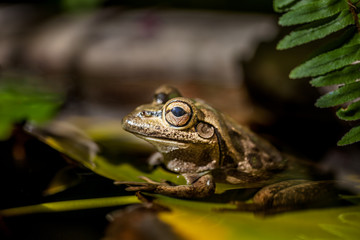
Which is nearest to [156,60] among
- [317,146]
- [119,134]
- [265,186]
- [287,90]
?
[287,90]

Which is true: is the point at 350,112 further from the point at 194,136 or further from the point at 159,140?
the point at 159,140

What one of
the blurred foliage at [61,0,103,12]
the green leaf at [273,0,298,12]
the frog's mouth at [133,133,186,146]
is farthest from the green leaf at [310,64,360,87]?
the blurred foliage at [61,0,103,12]

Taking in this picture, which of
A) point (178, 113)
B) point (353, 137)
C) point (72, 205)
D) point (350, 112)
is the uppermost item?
point (350, 112)

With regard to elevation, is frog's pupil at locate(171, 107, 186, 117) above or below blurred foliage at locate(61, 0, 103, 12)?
below

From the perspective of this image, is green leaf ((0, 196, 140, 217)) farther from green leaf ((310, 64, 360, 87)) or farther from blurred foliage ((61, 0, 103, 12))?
blurred foliage ((61, 0, 103, 12))

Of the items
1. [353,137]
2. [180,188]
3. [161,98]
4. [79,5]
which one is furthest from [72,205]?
[79,5]

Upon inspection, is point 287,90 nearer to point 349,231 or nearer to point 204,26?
point 349,231
